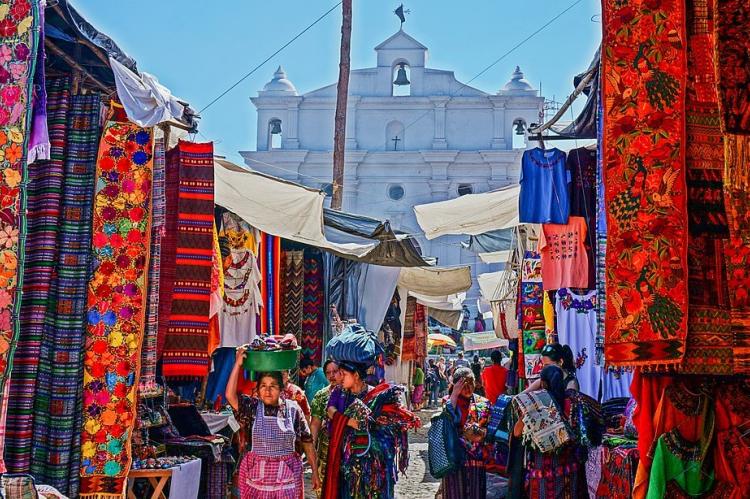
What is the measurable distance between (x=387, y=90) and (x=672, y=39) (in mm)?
38015

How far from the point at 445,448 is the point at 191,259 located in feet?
7.03

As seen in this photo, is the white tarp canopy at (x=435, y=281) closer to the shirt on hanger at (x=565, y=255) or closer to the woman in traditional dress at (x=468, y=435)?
the shirt on hanger at (x=565, y=255)

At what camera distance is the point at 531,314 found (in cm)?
968

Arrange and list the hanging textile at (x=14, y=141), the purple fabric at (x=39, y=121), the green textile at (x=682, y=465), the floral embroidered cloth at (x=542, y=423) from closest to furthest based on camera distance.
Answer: the green textile at (x=682, y=465), the hanging textile at (x=14, y=141), the purple fabric at (x=39, y=121), the floral embroidered cloth at (x=542, y=423)

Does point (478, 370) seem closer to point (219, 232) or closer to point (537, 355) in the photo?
point (537, 355)

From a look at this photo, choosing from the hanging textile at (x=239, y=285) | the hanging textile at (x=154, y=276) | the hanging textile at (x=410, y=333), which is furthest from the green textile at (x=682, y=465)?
the hanging textile at (x=410, y=333)

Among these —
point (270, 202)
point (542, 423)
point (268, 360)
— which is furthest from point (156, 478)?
point (270, 202)

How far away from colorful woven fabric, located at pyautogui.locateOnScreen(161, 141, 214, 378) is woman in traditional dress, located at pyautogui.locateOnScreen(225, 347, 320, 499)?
1.84 feet

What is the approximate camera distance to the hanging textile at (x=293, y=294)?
31.6 feet

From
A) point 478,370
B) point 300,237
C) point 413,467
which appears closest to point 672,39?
point 300,237

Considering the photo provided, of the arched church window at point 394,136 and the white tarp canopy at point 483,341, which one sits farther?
the arched church window at point 394,136

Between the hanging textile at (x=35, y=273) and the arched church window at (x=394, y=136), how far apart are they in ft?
117

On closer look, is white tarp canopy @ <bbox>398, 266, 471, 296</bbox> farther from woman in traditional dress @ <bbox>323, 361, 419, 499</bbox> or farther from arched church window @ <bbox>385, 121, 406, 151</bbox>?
arched church window @ <bbox>385, 121, 406, 151</bbox>

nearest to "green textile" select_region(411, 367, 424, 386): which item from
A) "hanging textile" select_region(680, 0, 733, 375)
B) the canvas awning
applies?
the canvas awning
